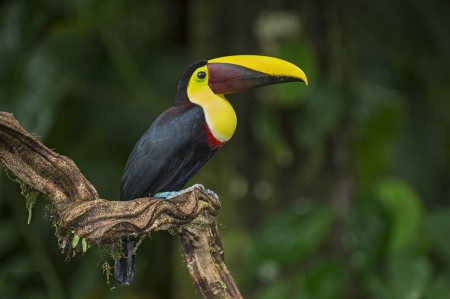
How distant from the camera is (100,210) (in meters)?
1.76

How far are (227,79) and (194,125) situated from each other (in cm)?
19

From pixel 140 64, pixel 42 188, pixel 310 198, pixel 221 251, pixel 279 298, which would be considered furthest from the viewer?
pixel 140 64

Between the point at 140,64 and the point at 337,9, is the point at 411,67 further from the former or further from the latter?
the point at 140,64

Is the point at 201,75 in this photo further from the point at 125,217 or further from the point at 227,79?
the point at 125,217

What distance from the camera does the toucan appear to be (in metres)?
2.13

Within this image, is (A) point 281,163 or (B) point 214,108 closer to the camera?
(B) point 214,108

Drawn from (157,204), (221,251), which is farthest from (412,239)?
(157,204)

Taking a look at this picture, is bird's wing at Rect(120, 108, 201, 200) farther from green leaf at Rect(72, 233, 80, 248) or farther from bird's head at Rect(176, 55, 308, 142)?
green leaf at Rect(72, 233, 80, 248)

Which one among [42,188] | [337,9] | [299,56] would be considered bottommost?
[42,188]

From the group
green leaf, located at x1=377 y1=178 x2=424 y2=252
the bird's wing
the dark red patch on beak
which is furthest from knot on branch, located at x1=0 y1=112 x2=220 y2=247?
green leaf, located at x1=377 y1=178 x2=424 y2=252

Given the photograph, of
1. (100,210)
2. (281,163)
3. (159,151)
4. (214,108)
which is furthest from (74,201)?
(281,163)

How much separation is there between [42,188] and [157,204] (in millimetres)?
329

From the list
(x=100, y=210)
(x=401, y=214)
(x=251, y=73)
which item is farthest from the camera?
(x=401, y=214)

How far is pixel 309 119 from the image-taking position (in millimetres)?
3402
